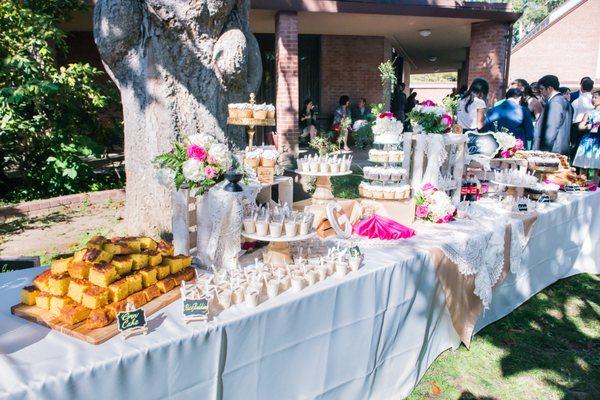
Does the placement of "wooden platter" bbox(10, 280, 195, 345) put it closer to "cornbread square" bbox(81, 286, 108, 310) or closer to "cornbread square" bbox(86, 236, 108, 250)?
"cornbread square" bbox(81, 286, 108, 310)

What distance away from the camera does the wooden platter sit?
1.92 metres

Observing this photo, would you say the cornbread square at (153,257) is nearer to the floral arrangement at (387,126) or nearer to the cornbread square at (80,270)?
the cornbread square at (80,270)

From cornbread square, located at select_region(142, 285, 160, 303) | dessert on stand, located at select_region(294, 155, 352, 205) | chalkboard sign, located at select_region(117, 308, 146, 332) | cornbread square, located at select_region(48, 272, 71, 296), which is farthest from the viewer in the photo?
dessert on stand, located at select_region(294, 155, 352, 205)

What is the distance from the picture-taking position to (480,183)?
4.97 meters

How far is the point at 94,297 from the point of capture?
2043 millimetres

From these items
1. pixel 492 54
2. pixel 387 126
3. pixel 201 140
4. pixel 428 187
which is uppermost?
pixel 492 54

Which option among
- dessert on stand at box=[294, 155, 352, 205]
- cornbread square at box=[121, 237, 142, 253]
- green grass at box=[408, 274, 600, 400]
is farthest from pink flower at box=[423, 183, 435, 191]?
cornbread square at box=[121, 237, 142, 253]

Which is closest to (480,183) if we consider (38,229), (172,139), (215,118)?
(215,118)

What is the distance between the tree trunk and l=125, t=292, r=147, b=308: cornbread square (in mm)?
3183

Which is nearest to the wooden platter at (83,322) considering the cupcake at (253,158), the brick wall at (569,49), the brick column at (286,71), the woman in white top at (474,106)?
the cupcake at (253,158)

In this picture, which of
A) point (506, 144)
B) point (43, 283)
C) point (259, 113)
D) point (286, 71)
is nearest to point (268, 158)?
point (259, 113)

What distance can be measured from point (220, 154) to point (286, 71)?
23.8 ft

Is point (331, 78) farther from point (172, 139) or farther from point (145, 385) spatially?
point (145, 385)

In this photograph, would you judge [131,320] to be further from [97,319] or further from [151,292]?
[151,292]
